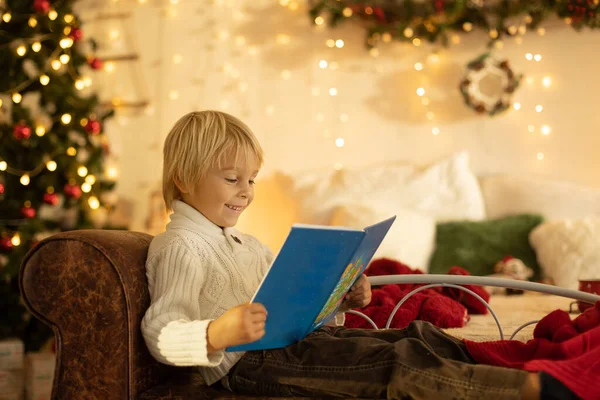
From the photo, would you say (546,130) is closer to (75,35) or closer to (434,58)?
(434,58)

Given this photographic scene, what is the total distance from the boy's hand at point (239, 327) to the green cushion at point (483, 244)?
75.1 inches

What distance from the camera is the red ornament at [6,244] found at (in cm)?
292

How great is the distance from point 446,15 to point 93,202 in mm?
1987

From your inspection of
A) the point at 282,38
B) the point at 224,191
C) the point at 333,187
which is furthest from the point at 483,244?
the point at 224,191

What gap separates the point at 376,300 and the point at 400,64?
1837 mm

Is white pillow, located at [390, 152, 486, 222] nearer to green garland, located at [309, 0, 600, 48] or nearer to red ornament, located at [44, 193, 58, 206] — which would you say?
green garland, located at [309, 0, 600, 48]

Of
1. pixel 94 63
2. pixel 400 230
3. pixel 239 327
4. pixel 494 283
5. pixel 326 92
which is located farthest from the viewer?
pixel 326 92

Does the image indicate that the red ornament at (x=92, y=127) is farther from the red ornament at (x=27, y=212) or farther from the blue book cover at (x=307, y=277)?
the blue book cover at (x=307, y=277)

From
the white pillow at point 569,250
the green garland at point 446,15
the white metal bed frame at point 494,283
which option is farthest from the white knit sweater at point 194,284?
the green garland at point 446,15

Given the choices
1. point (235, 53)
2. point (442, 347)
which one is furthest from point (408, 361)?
point (235, 53)

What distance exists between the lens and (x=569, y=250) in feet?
8.48

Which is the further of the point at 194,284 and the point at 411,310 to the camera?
the point at 411,310

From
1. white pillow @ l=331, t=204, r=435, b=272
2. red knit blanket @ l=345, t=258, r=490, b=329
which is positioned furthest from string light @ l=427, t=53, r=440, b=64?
red knit blanket @ l=345, t=258, r=490, b=329

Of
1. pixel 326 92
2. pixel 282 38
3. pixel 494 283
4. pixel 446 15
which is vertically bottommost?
pixel 494 283
